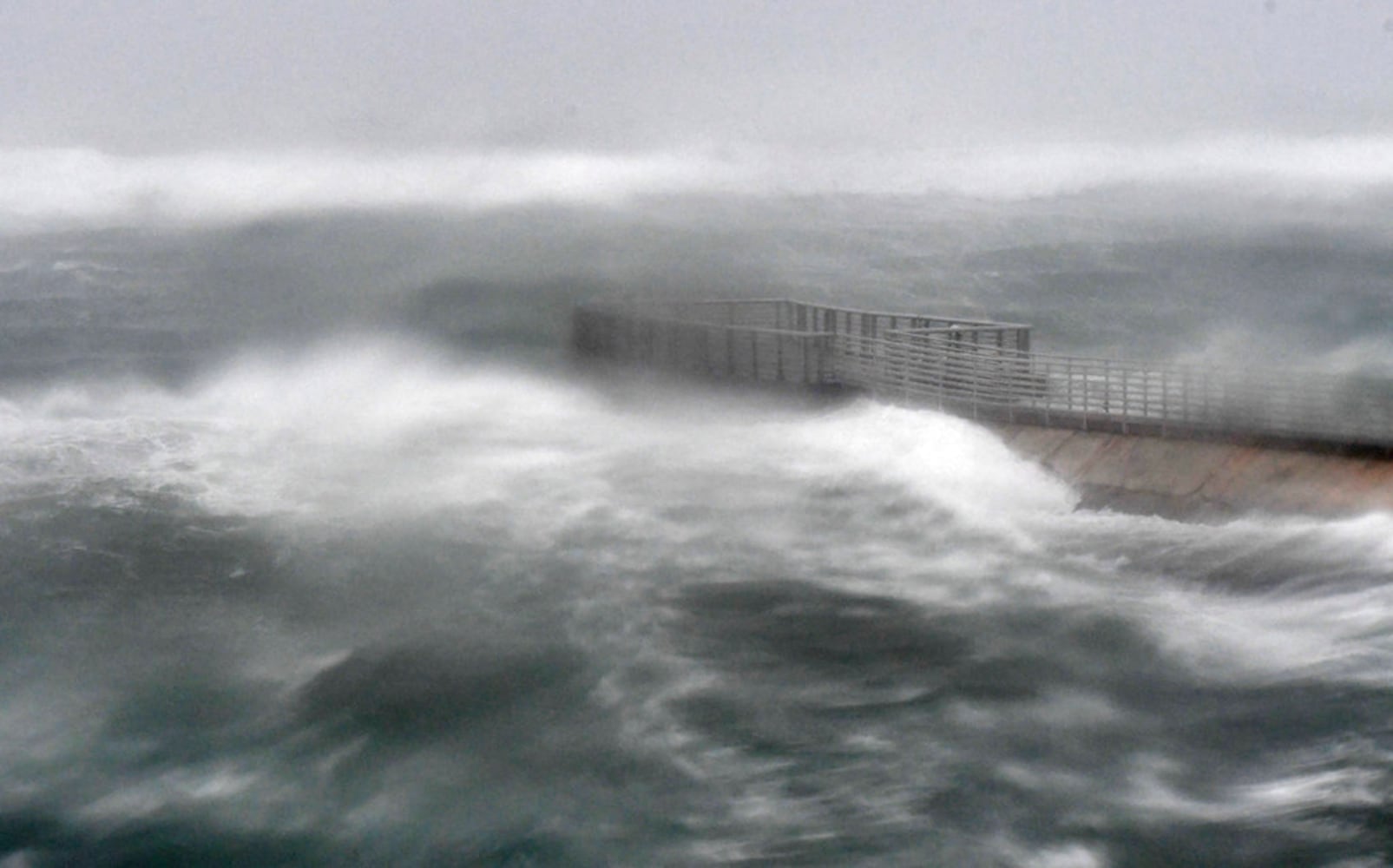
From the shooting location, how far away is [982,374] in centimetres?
2717

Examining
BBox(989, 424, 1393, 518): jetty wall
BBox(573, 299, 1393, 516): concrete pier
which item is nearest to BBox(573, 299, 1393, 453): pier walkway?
BBox(573, 299, 1393, 516): concrete pier

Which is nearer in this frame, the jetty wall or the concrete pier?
the jetty wall

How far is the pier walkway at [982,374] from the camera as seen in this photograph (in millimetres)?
22016

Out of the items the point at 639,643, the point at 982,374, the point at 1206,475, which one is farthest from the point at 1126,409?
the point at 639,643

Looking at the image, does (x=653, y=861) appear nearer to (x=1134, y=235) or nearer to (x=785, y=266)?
(x=785, y=266)

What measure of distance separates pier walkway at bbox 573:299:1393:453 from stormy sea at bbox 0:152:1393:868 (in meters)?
0.76

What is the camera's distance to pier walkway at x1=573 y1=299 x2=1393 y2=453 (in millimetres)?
22016

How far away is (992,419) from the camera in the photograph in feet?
87.3

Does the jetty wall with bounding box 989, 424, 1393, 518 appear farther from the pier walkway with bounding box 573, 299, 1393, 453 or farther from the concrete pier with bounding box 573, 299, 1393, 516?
the pier walkway with bounding box 573, 299, 1393, 453

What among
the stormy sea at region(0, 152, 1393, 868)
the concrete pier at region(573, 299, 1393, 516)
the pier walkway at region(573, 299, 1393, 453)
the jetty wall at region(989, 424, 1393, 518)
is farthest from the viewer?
the pier walkway at region(573, 299, 1393, 453)

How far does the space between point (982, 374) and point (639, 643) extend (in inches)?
403

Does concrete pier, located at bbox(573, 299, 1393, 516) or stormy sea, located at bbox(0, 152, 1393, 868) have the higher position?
concrete pier, located at bbox(573, 299, 1393, 516)

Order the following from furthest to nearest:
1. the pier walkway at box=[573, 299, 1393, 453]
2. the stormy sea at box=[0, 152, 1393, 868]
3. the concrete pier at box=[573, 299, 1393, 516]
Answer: the pier walkway at box=[573, 299, 1393, 453]
the concrete pier at box=[573, 299, 1393, 516]
the stormy sea at box=[0, 152, 1393, 868]

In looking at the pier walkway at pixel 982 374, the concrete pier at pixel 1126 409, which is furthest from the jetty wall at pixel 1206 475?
the pier walkway at pixel 982 374
